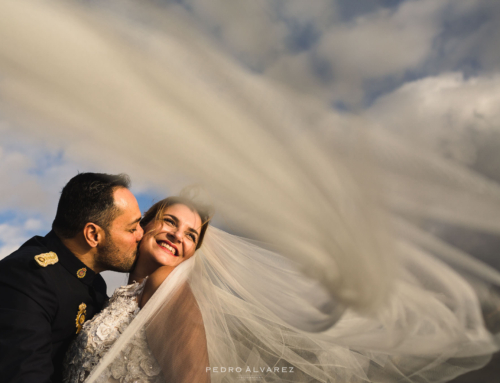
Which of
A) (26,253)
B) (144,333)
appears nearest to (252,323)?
(144,333)

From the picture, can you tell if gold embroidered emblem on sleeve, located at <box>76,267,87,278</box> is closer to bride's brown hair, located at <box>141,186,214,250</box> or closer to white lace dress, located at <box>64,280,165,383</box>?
white lace dress, located at <box>64,280,165,383</box>

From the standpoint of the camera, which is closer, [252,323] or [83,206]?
[83,206]

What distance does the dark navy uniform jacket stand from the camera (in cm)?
194

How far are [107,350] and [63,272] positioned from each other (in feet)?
2.05

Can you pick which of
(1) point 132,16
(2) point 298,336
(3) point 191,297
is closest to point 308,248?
(2) point 298,336

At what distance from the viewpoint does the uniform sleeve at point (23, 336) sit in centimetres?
189

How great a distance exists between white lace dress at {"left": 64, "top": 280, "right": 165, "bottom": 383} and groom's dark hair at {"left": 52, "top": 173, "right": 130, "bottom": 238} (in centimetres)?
67

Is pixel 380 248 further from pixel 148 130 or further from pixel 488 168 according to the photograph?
pixel 148 130

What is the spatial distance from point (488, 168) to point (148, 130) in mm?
2059

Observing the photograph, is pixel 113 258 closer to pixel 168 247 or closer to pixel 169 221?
pixel 168 247

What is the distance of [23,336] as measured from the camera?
6.54ft

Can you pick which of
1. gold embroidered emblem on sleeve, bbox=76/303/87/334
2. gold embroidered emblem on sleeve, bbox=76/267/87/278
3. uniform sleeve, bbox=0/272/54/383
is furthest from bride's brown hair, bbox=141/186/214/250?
uniform sleeve, bbox=0/272/54/383

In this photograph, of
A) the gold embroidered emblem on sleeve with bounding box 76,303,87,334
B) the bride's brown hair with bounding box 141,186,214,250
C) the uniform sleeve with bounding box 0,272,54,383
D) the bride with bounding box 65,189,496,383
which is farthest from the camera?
the bride's brown hair with bounding box 141,186,214,250

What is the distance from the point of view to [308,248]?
2.40 metres
